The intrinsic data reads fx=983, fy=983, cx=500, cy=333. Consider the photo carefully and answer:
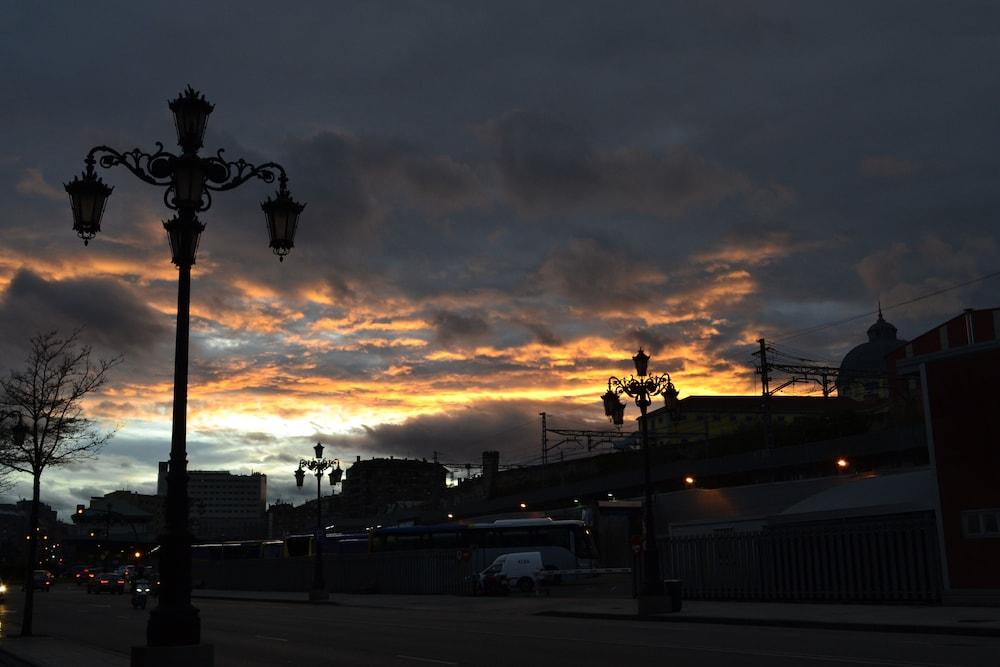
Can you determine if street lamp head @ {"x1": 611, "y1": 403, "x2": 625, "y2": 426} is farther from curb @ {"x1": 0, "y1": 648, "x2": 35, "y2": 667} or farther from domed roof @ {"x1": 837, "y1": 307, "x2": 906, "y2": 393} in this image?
domed roof @ {"x1": 837, "y1": 307, "x2": 906, "y2": 393}

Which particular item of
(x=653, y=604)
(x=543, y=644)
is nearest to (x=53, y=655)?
(x=543, y=644)

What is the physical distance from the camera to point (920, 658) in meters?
14.5

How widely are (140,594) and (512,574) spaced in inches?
694

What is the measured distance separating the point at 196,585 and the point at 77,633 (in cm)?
5322

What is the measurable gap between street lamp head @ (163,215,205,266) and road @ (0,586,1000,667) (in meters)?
8.14

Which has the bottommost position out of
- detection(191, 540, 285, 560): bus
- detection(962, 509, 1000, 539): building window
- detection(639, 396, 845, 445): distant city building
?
detection(191, 540, 285, 560): bus

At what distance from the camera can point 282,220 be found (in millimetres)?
12391

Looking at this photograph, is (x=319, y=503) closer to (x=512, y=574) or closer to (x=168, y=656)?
(x=512, y=574)

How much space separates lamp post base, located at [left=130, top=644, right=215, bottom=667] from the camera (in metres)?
9.96

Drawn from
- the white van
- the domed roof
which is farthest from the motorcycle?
the domed roof

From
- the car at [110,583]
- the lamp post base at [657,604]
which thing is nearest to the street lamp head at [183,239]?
the lamp post base at [657,604]

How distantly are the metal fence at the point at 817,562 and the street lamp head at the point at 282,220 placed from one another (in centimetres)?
2216

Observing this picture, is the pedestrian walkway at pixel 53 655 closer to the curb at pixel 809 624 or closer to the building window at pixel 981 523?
the curb at pixel 809 624

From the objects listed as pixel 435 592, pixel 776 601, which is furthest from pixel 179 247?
pixel 435 592
